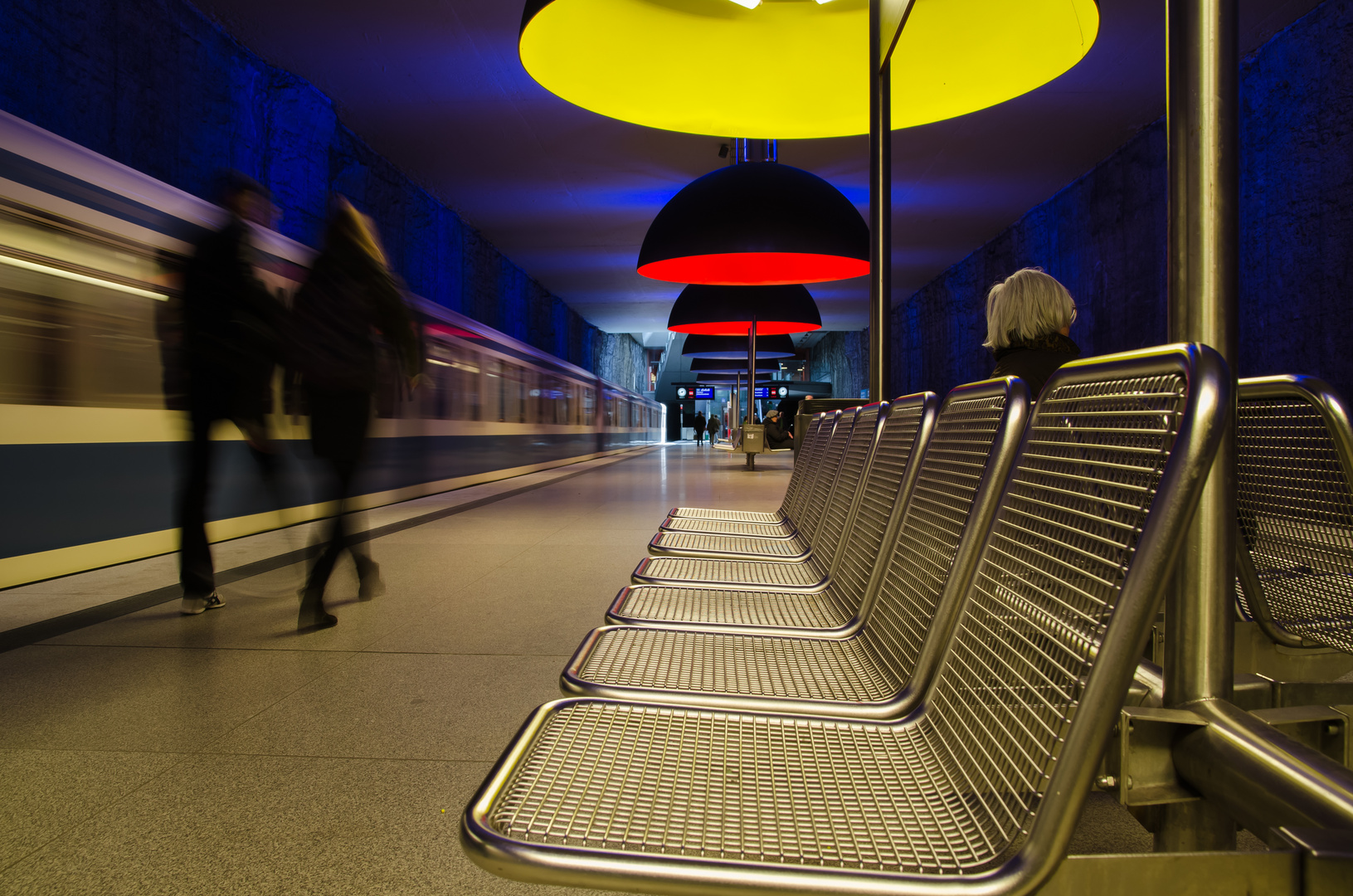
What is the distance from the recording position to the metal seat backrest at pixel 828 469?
3.05 metres

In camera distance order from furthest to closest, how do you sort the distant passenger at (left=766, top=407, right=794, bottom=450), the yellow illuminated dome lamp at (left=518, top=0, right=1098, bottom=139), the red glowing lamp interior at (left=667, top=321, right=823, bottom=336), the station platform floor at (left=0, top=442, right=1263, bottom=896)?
the red glowing lamp interior at (left=667, top=321, right=823, bottom=336)
the distant passenger at (left=766, top=407, right=794, bottom=450)
the yellow illuminated dome lamp at (left=518, top=0, right=1098, bottom=139)
the station platform floor at (left=0, top=442, right=1263, bottom=896)

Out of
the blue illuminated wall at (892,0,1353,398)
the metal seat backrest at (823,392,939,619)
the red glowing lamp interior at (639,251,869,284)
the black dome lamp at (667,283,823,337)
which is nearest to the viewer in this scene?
the metal seat backrest at (823,392,939,619)

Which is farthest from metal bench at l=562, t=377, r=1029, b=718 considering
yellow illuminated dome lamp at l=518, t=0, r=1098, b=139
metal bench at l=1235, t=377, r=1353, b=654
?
yellow illuminated dome lamp at l=518, t=0, r=1098, b=139

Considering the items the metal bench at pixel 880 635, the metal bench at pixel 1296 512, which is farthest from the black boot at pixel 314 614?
the metal bench at pixel 1296 512

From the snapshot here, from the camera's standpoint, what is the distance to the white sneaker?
374 centimetres

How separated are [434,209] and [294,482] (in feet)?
35.0

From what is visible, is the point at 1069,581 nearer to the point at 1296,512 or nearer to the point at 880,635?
the point at 880,635

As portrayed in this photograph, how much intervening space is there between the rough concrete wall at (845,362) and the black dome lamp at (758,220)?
979 inches

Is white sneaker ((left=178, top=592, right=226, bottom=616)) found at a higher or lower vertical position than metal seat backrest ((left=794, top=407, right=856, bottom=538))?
lower

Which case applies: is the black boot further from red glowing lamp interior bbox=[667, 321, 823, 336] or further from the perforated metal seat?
red glowing lamp interior bbox=[667, 321, 823, 336]

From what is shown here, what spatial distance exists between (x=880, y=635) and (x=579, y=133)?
12.0 metres

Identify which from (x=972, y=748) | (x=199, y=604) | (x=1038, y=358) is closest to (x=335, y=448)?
(x=199, y=604)

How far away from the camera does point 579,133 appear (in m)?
12.4

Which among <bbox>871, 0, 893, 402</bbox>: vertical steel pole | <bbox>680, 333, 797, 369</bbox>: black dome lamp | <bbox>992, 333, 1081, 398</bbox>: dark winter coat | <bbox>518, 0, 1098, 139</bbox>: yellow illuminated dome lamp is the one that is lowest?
<bbox>992, 333, 1081, 398</bbox>: dark winter coat
